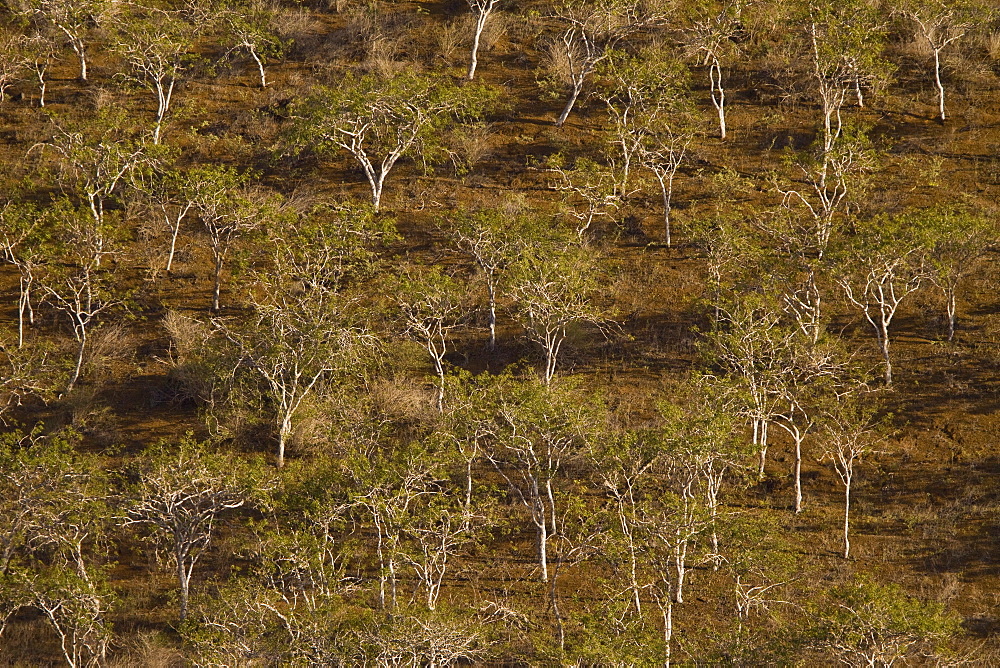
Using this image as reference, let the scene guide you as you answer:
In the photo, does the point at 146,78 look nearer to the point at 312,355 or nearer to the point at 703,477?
the point at 312,355

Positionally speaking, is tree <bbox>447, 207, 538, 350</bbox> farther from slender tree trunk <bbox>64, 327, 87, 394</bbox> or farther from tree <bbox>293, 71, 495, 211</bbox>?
slender tree trunk <bbox>64, 327, 87, 394</bbox>

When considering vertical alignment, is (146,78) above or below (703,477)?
above

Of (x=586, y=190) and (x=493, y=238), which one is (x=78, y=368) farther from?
(x=586, y=190)

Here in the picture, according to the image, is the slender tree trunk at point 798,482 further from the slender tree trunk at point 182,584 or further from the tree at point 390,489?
the slender tree trunk at point 182,584

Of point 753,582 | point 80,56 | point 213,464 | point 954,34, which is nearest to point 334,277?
point 213,464

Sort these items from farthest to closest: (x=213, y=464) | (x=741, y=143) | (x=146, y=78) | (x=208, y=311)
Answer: (x=146, y=78) < (x=741, y=143) < (x=208, y=311) < (x=213, y=464)

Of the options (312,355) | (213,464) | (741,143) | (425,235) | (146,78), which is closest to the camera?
(213,464)

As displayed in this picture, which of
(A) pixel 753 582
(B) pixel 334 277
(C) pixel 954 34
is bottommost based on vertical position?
(A) pixel 753 582
